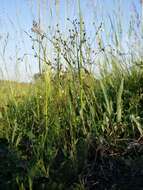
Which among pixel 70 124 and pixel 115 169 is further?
pixel 70 124

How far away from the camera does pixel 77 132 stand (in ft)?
10.7

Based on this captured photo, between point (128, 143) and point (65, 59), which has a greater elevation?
point (65, 59)

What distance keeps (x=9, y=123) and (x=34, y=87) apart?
66cm

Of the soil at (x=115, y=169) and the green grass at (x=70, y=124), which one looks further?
the green grass at (x=70, y=124)

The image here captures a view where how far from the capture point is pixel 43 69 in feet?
11.3

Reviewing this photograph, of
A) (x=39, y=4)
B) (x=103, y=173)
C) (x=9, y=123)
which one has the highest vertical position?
(x=39, y=4)

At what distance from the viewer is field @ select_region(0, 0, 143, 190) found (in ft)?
9.11

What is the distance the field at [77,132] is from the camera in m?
2.78

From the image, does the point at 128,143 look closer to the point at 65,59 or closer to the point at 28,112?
the point at 65,59

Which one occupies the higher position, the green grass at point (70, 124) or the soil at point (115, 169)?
the green grass at point (70, 124)

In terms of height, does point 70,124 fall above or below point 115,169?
above

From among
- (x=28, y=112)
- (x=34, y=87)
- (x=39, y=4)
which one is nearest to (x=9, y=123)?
(x=28, y=112)

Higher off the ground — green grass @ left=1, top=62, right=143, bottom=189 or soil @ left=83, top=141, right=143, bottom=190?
green grass @ left=1, top=62, right=143, bottom=189

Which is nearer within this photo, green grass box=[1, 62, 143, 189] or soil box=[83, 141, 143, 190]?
soil box=[83, 141, 143, 190]
